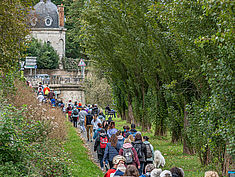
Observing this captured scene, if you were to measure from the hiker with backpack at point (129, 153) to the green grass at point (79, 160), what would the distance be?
2.94 m

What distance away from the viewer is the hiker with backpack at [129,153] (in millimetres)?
11219

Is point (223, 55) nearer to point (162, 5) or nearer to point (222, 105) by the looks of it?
point (222, 105)

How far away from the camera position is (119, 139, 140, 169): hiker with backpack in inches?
442

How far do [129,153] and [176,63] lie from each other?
354 inches

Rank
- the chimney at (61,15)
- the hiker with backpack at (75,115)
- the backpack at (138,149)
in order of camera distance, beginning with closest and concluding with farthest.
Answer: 1. the backpack at (138,149)
2. the hiker with backpack at (75,115)
3. the chimney at (61,15)

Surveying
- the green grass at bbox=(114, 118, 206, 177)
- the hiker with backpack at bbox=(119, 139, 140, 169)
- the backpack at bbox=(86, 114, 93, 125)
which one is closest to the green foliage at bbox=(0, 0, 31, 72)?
the hiker with backpack at bbox=(119, 139, 140, 169)

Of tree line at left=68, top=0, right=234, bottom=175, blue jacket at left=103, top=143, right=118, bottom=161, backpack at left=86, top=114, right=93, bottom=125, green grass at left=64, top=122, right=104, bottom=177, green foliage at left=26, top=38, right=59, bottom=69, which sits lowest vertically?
green grass at left=64, top=122, right=104, bottom=177

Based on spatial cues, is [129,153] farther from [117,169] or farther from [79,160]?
[79,160]

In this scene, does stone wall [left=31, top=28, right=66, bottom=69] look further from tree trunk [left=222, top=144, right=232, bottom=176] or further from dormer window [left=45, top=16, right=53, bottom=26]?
tree trunk [left=222, top=144, right=232, bottom=176]

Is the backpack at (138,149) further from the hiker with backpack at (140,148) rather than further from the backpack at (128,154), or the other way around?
the backpack at (128,154)

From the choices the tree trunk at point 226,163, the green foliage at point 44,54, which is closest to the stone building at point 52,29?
the green foliage at point 44,54

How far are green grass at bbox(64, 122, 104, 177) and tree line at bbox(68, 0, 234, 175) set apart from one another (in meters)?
4.00

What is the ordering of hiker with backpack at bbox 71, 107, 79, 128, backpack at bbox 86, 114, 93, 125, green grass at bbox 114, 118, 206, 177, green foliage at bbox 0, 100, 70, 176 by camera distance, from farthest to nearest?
1. hiker with backpack at bbox 71, 107, 79, 128
2. backpack at bbox 86, 114, 93, 125
3. green grass at bbox 114, 118, 206, 177
4. green foliage at bbox 0, 100, 70, 176

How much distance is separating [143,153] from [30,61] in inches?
1663
